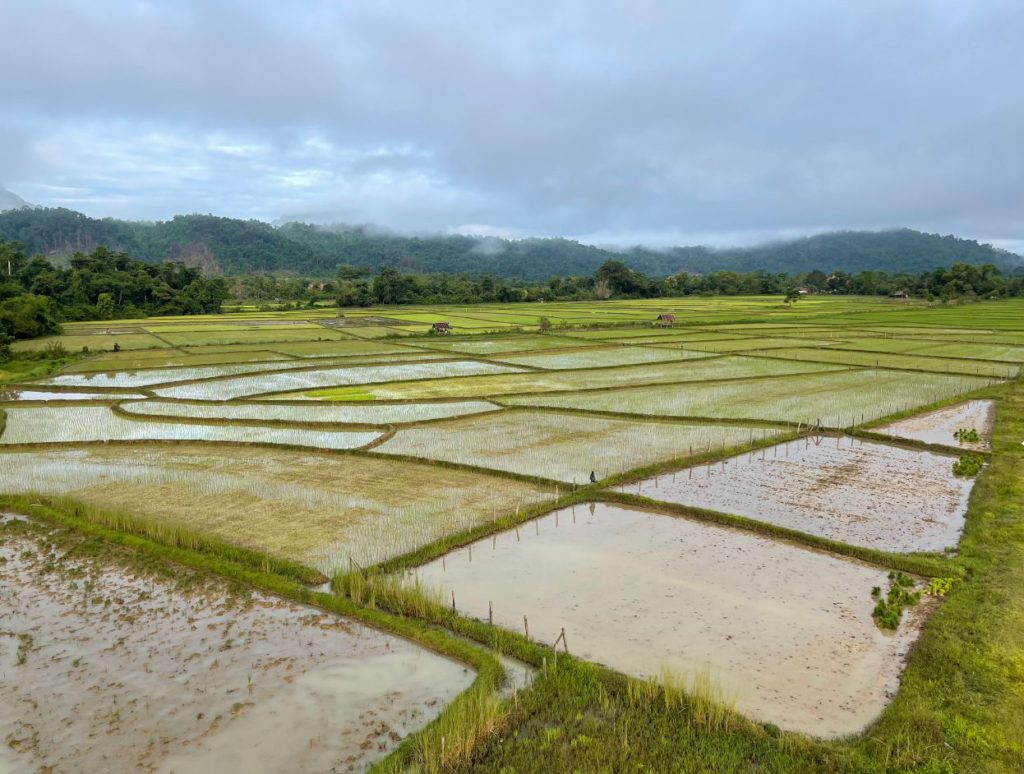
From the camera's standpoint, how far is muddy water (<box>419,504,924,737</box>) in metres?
5.89

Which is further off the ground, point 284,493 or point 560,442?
point 560,442

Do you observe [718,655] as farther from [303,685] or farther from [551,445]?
[551,445]

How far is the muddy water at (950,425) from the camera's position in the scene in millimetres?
14406

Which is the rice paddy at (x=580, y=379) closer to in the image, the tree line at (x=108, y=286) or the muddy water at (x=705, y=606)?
the muddy water at (x=705, y=606)

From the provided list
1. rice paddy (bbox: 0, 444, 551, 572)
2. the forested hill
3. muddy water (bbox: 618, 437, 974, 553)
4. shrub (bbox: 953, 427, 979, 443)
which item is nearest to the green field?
rice paddy (bbox: 0, 444, 551, 572)

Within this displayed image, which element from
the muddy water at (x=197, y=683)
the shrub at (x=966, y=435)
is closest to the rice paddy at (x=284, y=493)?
the muddy water at (x=197, y=683)

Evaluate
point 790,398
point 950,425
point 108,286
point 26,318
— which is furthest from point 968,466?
point 108,286

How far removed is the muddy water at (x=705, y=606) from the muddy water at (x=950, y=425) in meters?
7.71

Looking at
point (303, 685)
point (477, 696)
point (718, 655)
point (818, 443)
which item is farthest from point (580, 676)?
point (818, 443)

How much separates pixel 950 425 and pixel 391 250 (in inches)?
4750

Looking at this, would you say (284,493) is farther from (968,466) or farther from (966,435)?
(966,435)

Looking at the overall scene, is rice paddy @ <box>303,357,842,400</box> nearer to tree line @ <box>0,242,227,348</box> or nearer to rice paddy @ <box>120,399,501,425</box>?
rice paddy @ <box>120,399,501,425</box>

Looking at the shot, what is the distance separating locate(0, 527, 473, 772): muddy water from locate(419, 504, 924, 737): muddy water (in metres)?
1.39

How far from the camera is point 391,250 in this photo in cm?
12850
